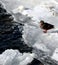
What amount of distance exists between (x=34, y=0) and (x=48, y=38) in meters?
2.88

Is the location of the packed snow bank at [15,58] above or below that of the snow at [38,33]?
below

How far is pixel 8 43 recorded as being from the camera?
23.0 ft

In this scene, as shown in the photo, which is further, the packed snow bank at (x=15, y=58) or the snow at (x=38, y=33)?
the snow at (x=38, y=33)

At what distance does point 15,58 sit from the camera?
6.07 metres

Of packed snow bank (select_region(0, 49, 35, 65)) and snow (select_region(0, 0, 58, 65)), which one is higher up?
snow (select_region(0, 0, 58, 65))

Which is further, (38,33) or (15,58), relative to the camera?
(38,33)

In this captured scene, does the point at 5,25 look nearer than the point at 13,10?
Yes

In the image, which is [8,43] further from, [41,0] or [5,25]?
[41,0]

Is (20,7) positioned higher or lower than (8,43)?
higher

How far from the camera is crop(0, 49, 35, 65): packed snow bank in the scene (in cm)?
593

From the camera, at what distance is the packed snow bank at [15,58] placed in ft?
19.5

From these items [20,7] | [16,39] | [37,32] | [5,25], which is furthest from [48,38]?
[20,7]

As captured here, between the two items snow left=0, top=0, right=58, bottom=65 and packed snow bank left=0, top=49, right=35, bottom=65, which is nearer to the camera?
packed snow bank left=0, top=49, right=35, bottom=65

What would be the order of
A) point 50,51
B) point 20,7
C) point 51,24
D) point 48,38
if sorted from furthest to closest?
point 20,7
point 51,24
point 48,38
point 50,51
